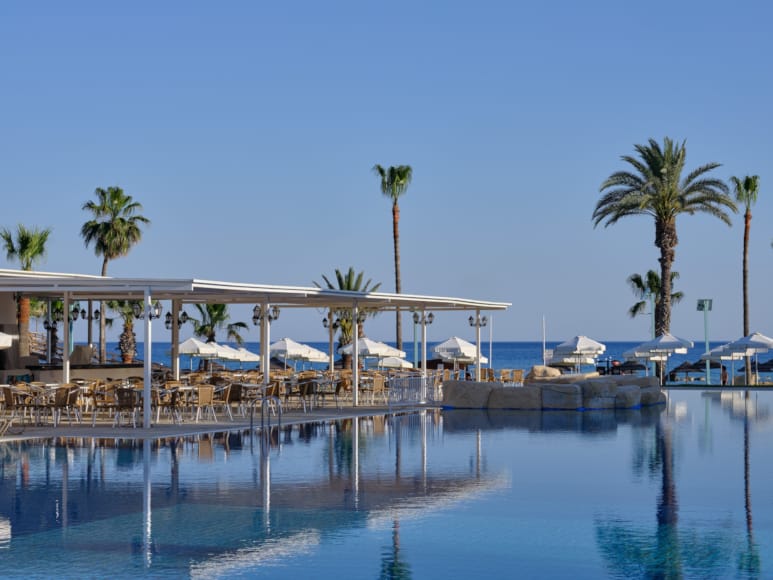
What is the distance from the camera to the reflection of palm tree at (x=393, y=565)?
8938 mm

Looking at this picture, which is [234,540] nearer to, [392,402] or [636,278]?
[392,402]

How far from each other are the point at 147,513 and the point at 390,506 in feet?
8.64

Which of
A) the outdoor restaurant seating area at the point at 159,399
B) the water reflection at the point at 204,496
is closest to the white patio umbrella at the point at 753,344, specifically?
→ the outdoor restaurant seating area at the point at 159,399

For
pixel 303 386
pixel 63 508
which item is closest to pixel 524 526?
pixel 63 508

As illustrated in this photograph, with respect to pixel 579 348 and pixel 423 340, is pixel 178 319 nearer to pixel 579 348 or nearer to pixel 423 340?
pixel 423 340

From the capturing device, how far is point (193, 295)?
2902cm

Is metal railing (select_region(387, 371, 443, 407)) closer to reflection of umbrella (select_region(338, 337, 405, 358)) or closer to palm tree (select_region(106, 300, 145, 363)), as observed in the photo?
reflection of umbrella (select_region(338, 337, 405, 358))

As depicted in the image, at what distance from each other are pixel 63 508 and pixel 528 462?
7.21 meters

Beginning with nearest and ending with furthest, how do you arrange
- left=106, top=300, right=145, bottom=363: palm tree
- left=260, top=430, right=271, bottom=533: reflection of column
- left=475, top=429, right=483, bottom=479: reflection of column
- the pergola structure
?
left=260, top=430, right=271, bottom=533: reflection of column, left=475, top=429, right=483, bottom=479: reflection of column, the pergola structure, left=106, top=300, right=145, bottom=363: palm tree

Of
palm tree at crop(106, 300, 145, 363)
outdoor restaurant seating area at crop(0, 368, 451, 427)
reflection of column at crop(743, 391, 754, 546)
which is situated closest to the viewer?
reflection of column at crop(743, 391, 754, 546)

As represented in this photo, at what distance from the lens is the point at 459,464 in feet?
53.9

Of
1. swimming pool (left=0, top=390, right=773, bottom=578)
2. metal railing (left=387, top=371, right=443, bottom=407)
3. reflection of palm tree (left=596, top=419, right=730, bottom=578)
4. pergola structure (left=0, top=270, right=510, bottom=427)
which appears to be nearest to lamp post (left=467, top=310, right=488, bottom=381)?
pergola structure (left=0, top=270, right=510, bottom=427)

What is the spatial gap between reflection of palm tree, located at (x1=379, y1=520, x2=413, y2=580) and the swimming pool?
0.11ft

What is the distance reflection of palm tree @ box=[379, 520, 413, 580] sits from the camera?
894 centimetres
